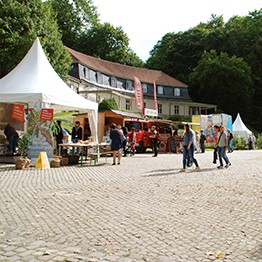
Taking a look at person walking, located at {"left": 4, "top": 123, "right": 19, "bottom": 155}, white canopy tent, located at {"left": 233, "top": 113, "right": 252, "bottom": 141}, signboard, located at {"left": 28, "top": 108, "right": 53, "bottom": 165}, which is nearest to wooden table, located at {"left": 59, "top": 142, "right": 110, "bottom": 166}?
signboard, located at {"left": 28, "top": 108, "right": 53, "bottom": 165}

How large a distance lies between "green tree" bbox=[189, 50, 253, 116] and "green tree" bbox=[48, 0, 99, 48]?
22.1m

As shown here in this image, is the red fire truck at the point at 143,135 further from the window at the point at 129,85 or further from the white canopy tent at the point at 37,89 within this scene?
the window at the point at 129,85

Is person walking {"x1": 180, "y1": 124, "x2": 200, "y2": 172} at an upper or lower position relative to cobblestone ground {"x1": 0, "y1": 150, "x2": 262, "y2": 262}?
upper

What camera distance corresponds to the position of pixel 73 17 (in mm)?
68125

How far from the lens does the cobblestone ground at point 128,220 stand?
15.6 feet

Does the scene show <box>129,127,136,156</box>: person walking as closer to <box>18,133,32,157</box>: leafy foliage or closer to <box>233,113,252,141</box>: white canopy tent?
<box>18,133,32,157</box>: leafy foliage

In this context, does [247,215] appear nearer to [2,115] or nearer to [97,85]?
[2,115]

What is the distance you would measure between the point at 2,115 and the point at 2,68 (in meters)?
11.8

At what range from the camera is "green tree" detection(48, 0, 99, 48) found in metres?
66.4

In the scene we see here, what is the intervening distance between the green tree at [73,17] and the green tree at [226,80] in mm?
22103

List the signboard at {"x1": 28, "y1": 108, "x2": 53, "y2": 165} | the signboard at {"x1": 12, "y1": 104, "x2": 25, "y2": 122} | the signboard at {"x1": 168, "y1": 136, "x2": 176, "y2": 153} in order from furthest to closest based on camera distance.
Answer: the signboard at {"x1": 168, "y1": 136, "x2": 176, "y2": 153}
the signboard at {"x1": 12, "y1": 104, "x2": 25, "y2": 122}
the signboard at {"x1": 28, "y1": 108, "x2": 53, "y2": 165}

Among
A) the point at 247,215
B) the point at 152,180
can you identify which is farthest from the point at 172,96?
the point at 247,215

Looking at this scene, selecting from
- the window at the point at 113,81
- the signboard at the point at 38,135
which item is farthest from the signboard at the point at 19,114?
the window at the point at 113,81

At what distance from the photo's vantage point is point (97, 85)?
53.4 m
